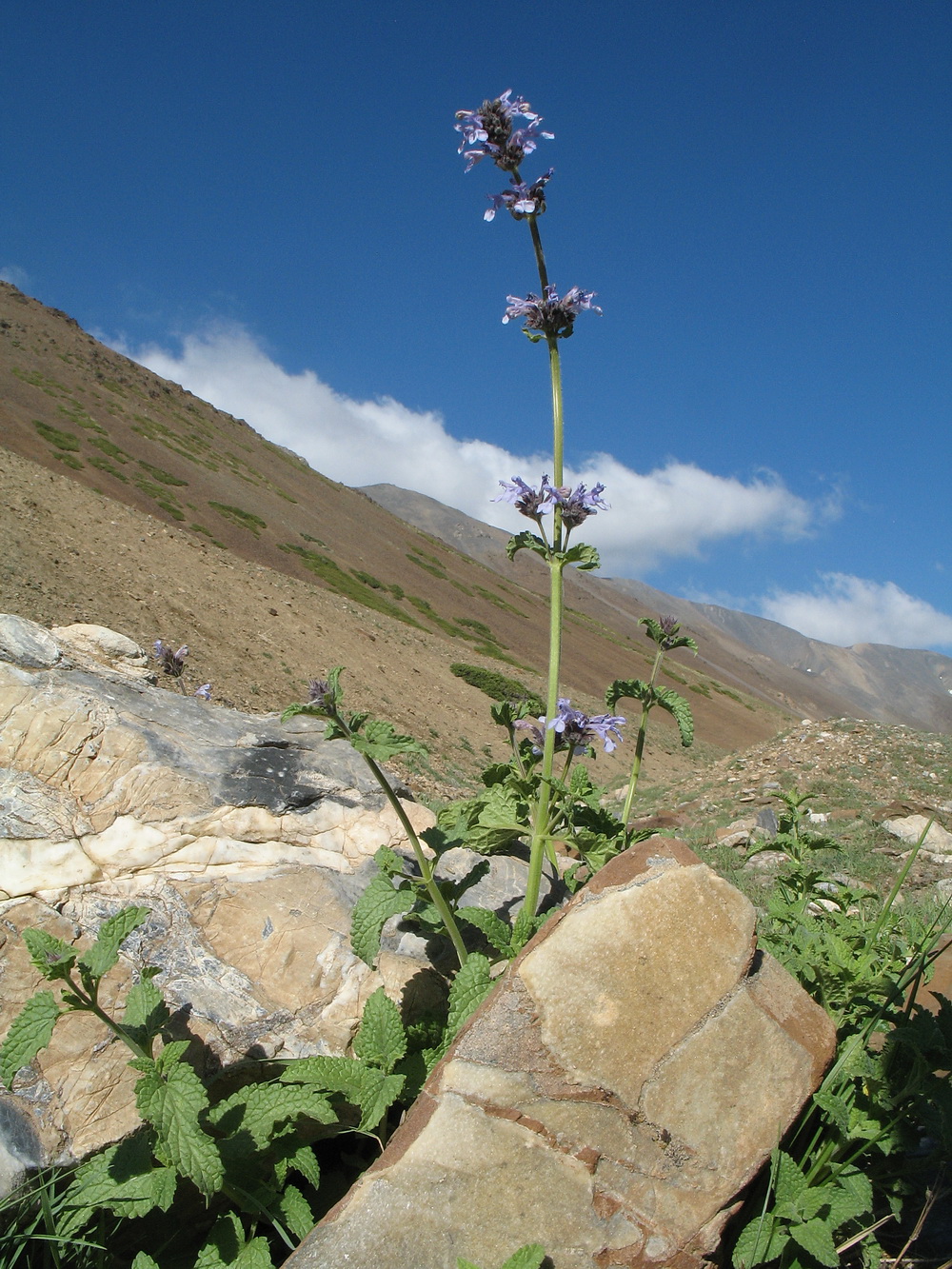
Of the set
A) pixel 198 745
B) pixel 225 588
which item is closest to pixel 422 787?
pixel 198 745

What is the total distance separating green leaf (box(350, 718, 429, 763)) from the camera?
2.89m

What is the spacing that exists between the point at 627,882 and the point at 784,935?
1.41m

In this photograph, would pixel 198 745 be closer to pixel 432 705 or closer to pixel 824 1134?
pixel 824 1134

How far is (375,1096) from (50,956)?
54.1 inches

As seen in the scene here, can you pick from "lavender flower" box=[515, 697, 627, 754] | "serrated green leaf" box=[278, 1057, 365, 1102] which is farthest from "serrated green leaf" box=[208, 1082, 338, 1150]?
"lavender flower" box=[515, 697, 627, 754]

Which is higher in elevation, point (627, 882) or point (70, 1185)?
point (627, 882)

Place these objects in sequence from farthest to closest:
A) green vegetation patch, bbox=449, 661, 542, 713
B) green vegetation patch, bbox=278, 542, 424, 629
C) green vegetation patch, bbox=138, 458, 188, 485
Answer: green vegetation patch, bbox=138, 458, 188, 485
green vegetation patch, bbox=278, 542, 424, 629
green vegetation patch, bbox=449, 661, 542, 713

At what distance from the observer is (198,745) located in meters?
5.02

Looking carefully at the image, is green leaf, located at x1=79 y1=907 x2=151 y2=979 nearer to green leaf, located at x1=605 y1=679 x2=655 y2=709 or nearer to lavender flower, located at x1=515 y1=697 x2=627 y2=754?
lavender flower, located at x1=515 y1=697 x2=627 y2=754

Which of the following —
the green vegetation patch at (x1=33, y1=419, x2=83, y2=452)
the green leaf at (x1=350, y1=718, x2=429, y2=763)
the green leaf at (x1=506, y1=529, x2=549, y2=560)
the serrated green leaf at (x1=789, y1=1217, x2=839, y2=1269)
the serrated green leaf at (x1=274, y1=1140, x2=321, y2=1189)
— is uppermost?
the green vegetation patch at (x1=33, y1=419, x2=83, y2=452)

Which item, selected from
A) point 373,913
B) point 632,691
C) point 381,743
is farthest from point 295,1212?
point 632,691

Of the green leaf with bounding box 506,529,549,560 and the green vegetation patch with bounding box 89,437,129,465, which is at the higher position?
the green vegetation patch with bounding box 89,437,129,465

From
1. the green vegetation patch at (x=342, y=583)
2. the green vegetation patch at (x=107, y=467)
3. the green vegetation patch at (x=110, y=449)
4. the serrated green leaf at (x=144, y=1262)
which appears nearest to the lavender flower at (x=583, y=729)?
the serrated green leaf at (x=144, y=1262)

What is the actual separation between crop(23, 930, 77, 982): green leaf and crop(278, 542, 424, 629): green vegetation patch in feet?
166
